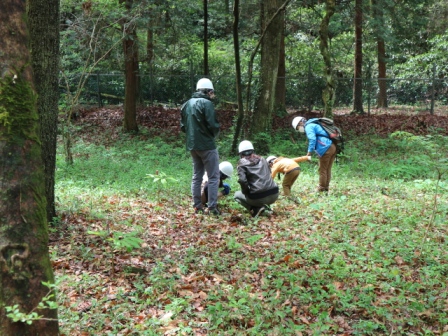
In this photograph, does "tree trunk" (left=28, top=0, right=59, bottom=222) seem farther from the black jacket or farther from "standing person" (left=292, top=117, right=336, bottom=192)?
"standing person" (left=292, top=117, right=336, bottom=192)

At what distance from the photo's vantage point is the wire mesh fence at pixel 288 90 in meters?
22.1

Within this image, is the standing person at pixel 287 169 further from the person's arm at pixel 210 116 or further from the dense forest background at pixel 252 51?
the dense forest background at pixel 252 51

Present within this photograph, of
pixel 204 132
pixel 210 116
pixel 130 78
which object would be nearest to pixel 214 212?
pixel 204 132

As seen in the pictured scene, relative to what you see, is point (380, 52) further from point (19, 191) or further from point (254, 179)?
point (19, 191)

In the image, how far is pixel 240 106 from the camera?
1414cm

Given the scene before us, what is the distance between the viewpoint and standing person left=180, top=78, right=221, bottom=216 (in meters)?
7.50

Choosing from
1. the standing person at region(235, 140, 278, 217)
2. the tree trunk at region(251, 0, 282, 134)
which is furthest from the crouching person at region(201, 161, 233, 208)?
the tree trunk at region(251, 0, 282, 134)

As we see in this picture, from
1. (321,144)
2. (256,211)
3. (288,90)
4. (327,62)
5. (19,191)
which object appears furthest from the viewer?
(288,90)

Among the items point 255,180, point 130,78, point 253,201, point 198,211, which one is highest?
point 130,78

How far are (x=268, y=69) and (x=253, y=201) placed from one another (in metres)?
7.13

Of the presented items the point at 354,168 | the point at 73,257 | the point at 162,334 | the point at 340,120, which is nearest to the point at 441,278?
the point at 162,334

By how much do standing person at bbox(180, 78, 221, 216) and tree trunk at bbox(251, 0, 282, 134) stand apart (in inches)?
250

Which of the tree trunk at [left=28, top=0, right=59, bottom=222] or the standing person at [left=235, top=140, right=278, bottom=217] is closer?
the tree trunk at [left=28, top=0, right=59, bottom=222]

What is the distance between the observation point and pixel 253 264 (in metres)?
5.48
